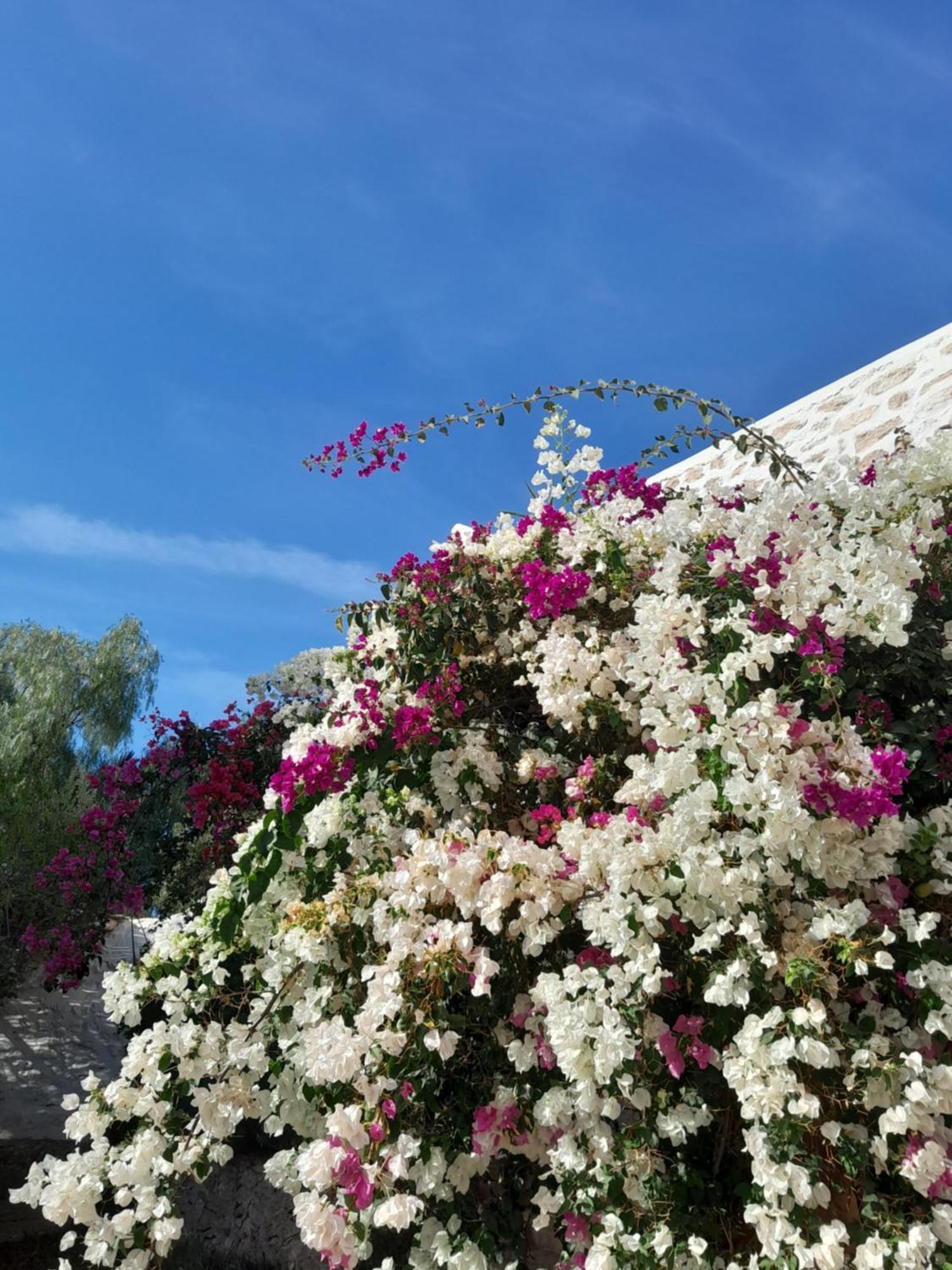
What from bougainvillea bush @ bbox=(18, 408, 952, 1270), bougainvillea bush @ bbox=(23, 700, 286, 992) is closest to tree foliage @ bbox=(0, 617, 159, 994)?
bougainvillea bush @ bbox=(23, 700, 286, 992)

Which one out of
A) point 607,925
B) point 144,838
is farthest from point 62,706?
point 607,925

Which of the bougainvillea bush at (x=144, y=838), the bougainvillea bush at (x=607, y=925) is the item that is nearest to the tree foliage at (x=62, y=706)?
the bougainvillea bush at (x=144, y=838)

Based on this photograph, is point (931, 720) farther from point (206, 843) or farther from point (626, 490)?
point (206, 843)

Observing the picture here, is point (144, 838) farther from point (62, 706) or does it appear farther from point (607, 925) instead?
point (62, 706)

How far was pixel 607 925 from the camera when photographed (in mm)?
2262

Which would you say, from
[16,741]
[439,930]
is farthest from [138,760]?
[16,741]

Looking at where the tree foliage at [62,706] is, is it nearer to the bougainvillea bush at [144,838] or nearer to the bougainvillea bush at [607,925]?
the bougainvillea bush at [144,838]

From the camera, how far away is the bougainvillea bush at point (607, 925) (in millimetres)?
2160

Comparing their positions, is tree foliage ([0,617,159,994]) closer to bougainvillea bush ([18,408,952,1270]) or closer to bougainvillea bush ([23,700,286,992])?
bougainvillea bush ([23,700,286,992])

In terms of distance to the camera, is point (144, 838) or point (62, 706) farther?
point (62, 706)

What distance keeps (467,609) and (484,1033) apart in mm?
1255

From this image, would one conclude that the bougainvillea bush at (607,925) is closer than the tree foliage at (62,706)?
Yes

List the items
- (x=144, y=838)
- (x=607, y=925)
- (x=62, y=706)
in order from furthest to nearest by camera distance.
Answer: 1. (x=62, y=706)
2. (x=144, y=838)
3. (x=607, y=925)

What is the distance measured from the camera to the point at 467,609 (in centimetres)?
319
